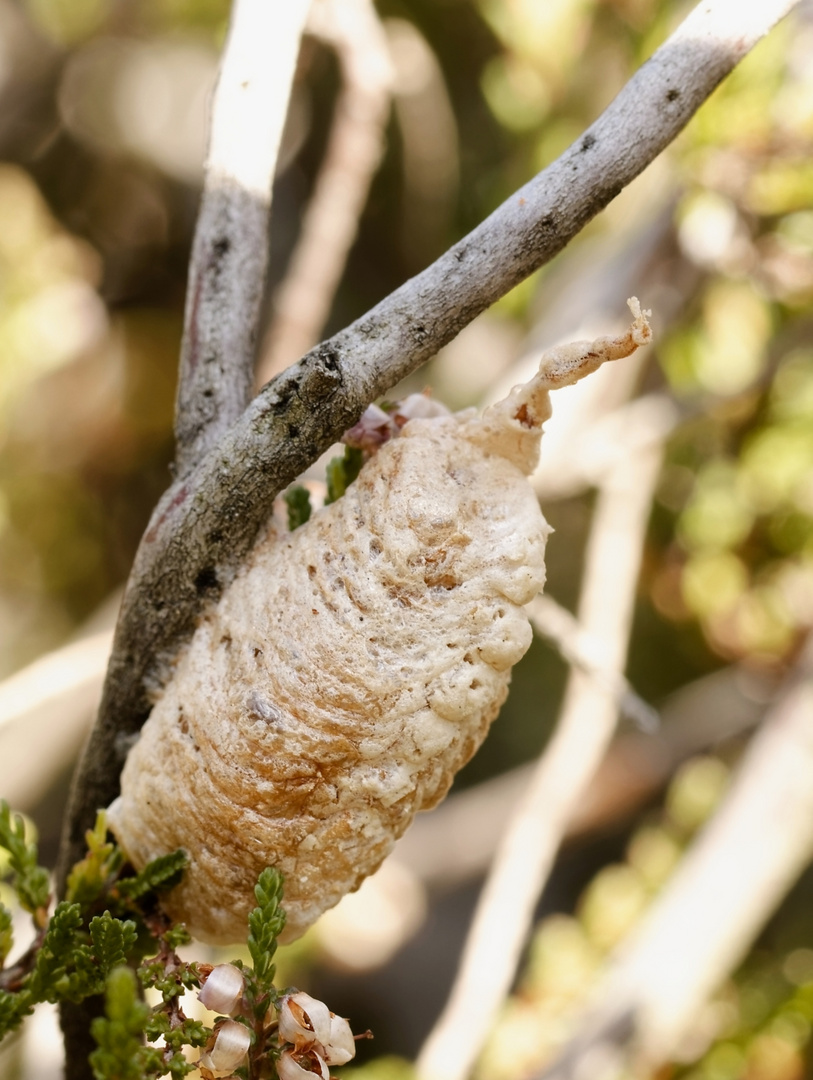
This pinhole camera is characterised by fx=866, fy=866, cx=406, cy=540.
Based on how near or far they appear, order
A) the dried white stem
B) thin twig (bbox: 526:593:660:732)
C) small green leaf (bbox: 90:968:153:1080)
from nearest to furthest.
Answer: small green leaf (bbox: 90:968:153:1080) < thin twig (bbox: 526:593:660:732) < the dried white stem

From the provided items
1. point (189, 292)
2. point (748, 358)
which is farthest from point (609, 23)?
Answer: point (189, 292)

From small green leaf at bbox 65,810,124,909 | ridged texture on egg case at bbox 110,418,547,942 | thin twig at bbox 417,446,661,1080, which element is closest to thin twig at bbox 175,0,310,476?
ridged texture on egg case at bbox 110,418,547,942

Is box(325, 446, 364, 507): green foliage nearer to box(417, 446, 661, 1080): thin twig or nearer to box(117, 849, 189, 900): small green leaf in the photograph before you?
box(117, 849, 189, 900): small green leaf

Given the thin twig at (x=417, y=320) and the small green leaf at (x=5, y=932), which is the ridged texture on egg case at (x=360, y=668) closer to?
the thin twig at (x=417, y=320)

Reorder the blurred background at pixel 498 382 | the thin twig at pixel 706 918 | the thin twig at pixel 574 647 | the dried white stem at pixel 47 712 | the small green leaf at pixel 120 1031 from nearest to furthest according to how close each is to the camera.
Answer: the small green leaf at pixel 120 1031
the thin twig at pixel 574 647
the dried white stem at pixel 47 712
the thin twig at pixel 706 918
the blurred background at pixel 498 382

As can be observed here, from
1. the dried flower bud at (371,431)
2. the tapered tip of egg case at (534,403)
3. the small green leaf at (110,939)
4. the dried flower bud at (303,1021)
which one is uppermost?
the dried flower bud at (371,431)

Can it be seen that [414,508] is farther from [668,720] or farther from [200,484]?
[668,720]

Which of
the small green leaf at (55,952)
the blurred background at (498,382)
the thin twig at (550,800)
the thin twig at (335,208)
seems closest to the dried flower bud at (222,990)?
the small green leaf at (55,952)
